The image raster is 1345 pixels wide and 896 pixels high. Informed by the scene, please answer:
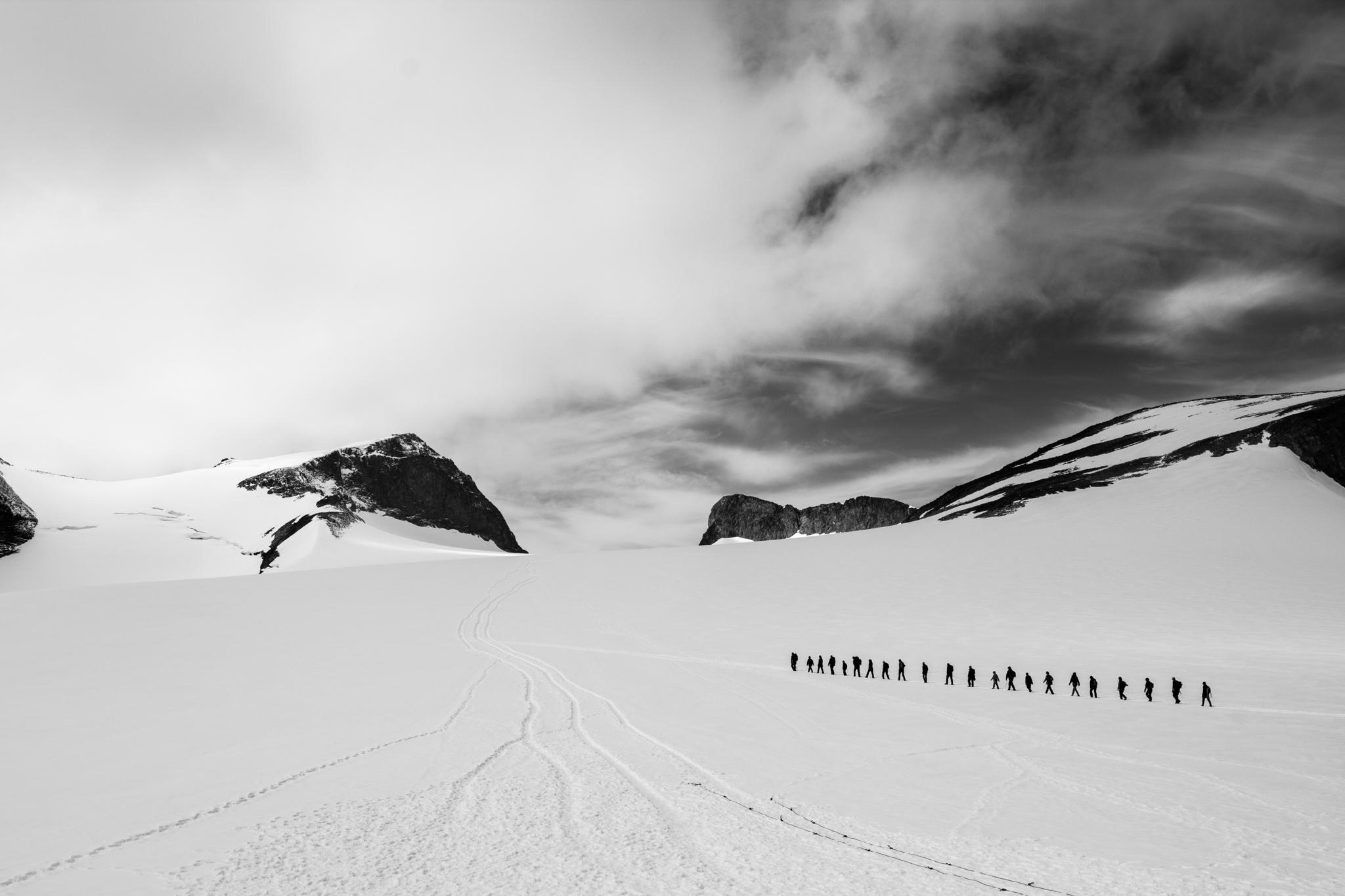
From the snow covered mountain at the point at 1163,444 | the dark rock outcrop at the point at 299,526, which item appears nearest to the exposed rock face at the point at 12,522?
the dark rock outcrop at the point at 299,526

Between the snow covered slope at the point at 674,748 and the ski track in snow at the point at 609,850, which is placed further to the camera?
the snow covered slope at the point at 674,748

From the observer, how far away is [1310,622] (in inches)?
1115

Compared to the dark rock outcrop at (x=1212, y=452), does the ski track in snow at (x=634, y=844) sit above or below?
below

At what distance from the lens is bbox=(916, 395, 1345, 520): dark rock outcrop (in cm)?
5638

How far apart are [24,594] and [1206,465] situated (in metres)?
84.8

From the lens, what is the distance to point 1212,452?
204ft

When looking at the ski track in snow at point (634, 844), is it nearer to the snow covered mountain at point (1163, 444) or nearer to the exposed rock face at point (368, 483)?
the snow covered mountain at point (1163, 444)

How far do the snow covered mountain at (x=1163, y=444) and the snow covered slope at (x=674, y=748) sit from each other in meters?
27.4

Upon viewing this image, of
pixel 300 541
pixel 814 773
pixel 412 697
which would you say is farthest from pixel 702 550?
pixel 300 541

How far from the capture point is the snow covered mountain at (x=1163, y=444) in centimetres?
5794

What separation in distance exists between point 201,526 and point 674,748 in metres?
140

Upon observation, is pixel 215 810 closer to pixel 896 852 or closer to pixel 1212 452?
pixel 896 852

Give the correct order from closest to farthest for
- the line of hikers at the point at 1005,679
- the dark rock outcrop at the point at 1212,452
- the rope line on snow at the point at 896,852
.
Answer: the rope line on snow at the point at 896,852
the line of hikers at the point at 1005,679
the dark rock outcrop at the point at 1212,452

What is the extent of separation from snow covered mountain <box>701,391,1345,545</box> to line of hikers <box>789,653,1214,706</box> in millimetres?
41470
